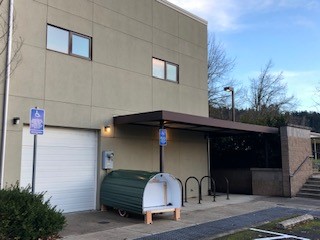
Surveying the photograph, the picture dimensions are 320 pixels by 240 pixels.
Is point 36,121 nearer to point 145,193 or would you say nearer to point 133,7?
point 145,193

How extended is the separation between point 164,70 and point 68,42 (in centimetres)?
484

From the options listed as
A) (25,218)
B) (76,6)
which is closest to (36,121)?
(25,218)

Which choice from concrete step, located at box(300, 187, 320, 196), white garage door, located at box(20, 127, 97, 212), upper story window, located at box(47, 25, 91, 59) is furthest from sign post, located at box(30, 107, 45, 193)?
concrete step, located at box(300, 187, 320, 196)

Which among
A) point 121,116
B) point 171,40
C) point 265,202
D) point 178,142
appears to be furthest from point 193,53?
point 265,202

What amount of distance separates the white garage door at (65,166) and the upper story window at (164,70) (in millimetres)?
4145

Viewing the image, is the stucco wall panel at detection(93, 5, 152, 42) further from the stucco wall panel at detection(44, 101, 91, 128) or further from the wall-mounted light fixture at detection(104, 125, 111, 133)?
the wall-mounted light fixture at detection(104, 125, 111, 133)

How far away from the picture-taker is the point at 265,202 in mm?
14344

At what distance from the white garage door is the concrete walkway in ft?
2.05

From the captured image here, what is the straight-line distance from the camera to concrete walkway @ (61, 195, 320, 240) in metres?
8.68

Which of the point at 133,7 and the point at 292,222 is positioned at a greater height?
the point at 133,7

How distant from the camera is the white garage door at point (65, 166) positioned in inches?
426

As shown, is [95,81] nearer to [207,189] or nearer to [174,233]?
[174,233]

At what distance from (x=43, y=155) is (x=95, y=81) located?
10.1ft

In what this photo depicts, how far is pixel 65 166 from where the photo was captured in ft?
38.2
